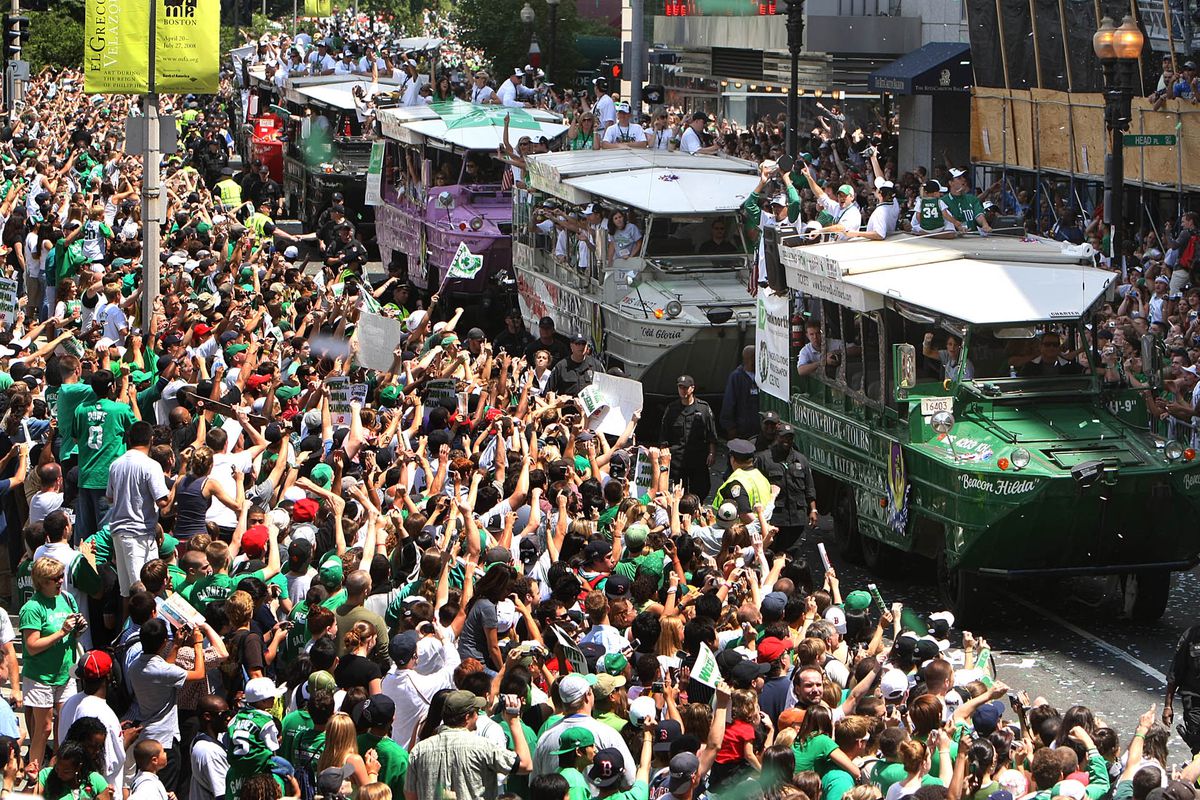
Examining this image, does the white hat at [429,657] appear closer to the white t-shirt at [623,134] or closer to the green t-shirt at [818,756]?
the green t-shirt at [818,756]

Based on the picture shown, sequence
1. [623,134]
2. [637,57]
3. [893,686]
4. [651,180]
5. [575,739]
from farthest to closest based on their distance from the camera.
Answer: [637,57], [623,134], [651,180], [893,686], [575,739]

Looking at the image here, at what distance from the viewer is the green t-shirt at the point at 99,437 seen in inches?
508

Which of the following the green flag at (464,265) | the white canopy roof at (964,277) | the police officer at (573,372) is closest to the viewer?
the white canopy roof at (964,277)

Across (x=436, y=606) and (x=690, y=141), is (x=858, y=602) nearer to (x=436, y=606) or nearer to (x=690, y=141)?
(x=436, y=606)

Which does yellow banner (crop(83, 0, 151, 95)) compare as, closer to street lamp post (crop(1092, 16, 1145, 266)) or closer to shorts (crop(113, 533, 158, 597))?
shorts (crop(113, 533, 158, 597))

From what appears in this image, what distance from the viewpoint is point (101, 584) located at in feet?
35.9

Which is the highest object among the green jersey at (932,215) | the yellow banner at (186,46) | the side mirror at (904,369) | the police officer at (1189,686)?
the yellow banner at (186,46)

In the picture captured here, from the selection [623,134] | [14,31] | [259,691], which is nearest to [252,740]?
[259,691]

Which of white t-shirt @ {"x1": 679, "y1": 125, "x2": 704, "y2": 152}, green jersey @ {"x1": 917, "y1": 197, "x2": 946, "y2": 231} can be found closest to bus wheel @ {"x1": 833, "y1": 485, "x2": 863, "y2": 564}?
green jersey @ {"x1": 917, "y1": 197, "x2": 946, "y2": 231}

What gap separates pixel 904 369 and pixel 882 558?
170 centimetres

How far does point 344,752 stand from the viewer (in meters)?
7.86

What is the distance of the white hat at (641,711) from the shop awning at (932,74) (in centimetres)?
2193

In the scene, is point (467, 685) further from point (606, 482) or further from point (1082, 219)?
point (1082, 219)

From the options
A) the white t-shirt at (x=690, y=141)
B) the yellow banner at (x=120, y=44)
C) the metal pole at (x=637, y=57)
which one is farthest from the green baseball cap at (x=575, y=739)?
the metal pole at (x=637, y=57)
